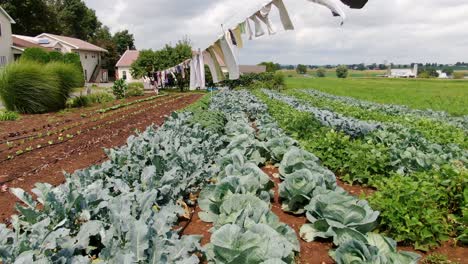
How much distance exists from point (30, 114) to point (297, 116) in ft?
43.1

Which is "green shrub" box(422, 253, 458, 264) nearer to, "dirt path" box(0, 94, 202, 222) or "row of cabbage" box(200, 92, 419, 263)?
"row of cabbage" box(200, 92, 419, 263)

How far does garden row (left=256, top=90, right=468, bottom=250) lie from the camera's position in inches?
148

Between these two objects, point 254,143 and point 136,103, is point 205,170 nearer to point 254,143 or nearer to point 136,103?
point 254,143

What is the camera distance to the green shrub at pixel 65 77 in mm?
19047

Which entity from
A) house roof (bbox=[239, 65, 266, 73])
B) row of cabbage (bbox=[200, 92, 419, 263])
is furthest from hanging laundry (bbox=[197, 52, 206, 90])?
house roof (bbox=[239, 65, 266, 73])

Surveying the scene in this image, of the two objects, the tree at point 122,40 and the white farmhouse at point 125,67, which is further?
the tree at point 122,40

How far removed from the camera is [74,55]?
4109 cm

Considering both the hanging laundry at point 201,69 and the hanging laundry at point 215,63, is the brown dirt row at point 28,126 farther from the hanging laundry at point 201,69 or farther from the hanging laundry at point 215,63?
the hanging laundry at point 215,63

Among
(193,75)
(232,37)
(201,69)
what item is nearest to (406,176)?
(232,37)

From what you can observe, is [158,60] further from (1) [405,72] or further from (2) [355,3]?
(1) [405,72]

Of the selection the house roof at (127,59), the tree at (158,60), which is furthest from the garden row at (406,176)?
the house roof at (127,59)

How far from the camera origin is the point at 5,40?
37406 millimetres

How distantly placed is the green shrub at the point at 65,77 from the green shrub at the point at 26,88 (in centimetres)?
86

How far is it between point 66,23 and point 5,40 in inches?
1474
